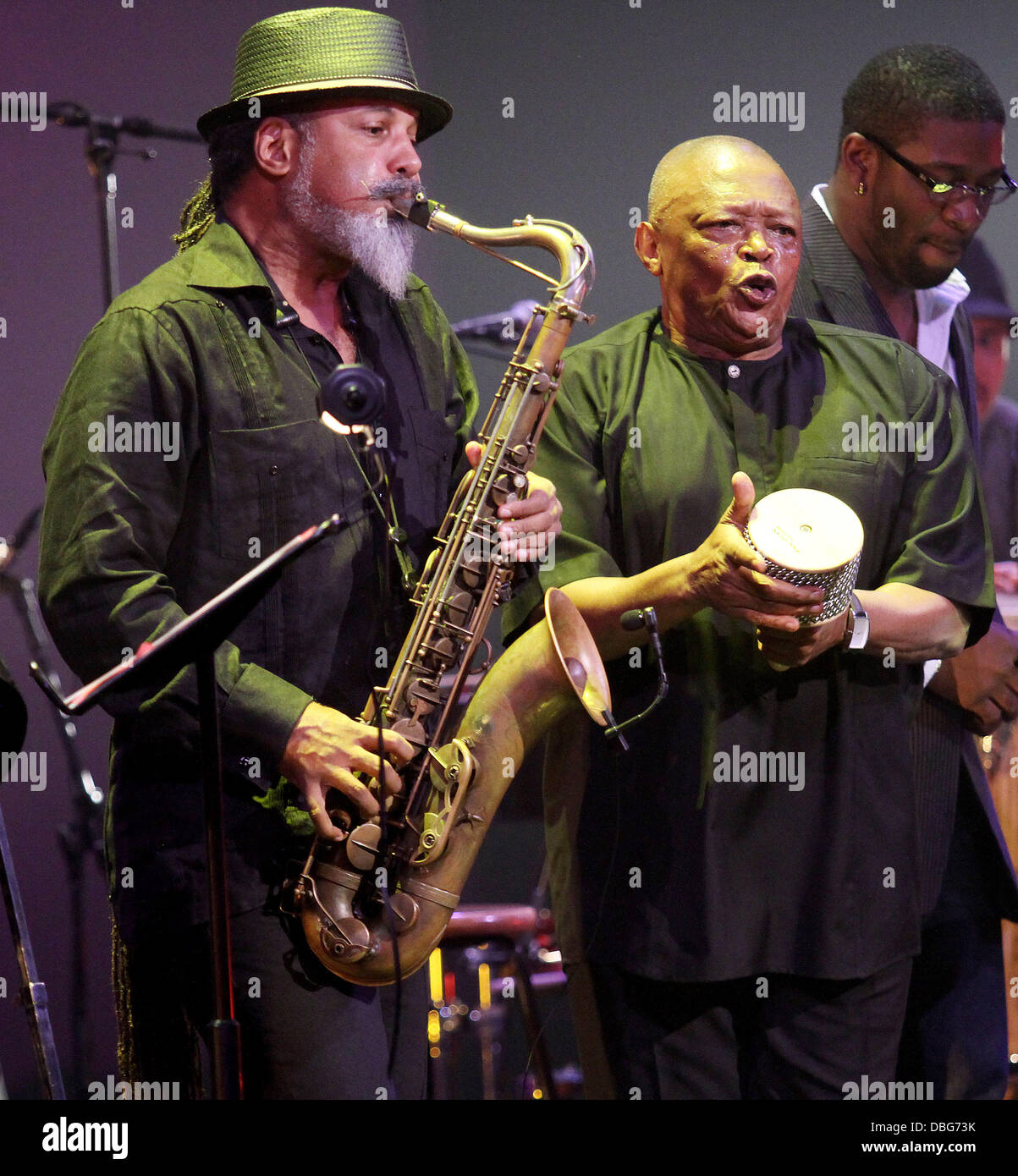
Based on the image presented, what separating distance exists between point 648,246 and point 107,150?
146cm

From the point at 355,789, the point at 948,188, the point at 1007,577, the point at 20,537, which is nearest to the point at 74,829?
the point at 20,537

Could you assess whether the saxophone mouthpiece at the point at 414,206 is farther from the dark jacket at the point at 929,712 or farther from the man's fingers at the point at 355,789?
the man's fingers at the point at 355,789

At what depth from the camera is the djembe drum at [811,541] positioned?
2.47 m

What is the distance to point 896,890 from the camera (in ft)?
8.83

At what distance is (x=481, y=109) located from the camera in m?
3.74

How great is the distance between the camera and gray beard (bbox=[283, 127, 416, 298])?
9.20ft

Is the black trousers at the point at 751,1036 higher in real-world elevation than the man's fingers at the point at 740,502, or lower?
lower

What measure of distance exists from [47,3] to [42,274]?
644mm

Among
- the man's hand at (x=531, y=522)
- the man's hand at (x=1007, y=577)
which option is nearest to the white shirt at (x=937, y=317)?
the man's hand at (x=1007, y=577)

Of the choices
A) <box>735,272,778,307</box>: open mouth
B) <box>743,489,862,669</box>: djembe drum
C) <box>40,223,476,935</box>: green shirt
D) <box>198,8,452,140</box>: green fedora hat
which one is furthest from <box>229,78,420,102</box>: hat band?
<box>743,489,862,669</box>: djembe drum

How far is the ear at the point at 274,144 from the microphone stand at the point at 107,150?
0.73 m

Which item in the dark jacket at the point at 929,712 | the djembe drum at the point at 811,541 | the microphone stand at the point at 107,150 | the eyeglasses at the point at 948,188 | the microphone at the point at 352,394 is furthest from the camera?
the microphone stand at the point at 107,150

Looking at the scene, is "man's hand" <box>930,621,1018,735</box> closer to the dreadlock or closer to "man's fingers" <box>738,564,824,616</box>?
"man's fingers" <box>738,564,824,616</box>

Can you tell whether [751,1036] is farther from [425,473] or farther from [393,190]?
[393,190]
